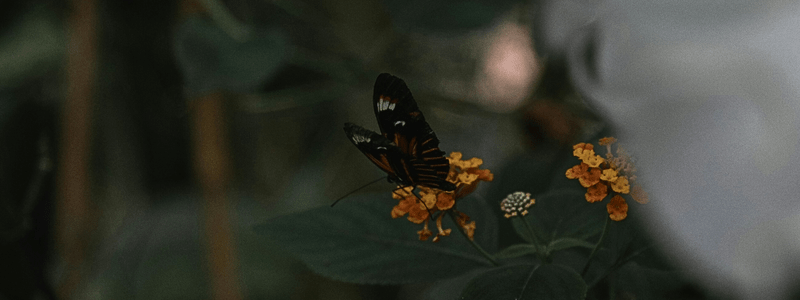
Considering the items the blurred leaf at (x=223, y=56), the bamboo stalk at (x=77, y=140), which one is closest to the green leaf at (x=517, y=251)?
the blurred leaf at (x=223, y=56)

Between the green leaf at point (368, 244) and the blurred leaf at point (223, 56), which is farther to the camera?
the blurred leaf at point (223, 56)

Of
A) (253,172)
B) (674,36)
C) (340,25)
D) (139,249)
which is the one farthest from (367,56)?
(674,36)

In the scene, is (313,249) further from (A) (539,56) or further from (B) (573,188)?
(A) (539,56)

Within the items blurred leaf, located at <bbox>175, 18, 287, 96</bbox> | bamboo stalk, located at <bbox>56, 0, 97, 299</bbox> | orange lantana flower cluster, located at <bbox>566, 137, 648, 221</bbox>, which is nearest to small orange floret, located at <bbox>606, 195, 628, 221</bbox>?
orange lantana flower cluster, located at <bbox>566, 137, 648, 221</bbox>

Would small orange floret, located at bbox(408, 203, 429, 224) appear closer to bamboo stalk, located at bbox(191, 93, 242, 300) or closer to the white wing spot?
the white wing spot

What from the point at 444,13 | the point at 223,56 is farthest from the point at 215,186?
the point at 444,13

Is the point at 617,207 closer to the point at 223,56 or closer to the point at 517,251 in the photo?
the point at 517,251

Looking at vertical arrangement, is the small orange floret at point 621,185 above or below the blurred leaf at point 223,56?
above

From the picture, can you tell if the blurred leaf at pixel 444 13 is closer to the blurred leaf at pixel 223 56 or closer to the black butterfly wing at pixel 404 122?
the blurred leaf at pixel 223 56
